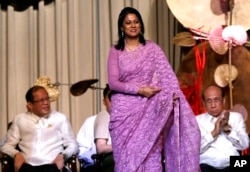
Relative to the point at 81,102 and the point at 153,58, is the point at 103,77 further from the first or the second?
the point at 153,58

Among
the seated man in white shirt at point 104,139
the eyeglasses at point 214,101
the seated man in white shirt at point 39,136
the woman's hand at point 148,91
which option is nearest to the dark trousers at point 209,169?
the eyeglasses at point 214,101

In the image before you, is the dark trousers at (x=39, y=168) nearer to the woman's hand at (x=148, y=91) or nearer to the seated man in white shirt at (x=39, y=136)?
the seated man in white shirt at (x=39, y=136)

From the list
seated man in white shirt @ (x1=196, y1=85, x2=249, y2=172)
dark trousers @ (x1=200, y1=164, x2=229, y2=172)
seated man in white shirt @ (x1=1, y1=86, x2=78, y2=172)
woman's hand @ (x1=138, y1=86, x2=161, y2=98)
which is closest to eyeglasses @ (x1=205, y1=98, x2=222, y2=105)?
seated man in white shirt @ (x1=196, y1=85, x2=249, y2=172)

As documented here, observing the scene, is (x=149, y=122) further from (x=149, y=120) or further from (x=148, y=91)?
(x=148, y=91)

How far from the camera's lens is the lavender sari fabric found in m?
3.32

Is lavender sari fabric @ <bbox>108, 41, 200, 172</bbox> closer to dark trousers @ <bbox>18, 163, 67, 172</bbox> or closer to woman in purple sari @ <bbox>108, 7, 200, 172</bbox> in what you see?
woman in purple sari @ <bbox>108, 7, 200, 172</bbox>

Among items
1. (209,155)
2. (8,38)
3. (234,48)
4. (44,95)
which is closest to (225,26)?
(234,48)

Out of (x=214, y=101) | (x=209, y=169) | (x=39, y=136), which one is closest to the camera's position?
(x=209, y=169)

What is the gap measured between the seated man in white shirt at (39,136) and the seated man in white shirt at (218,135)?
821mm

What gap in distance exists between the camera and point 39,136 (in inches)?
159

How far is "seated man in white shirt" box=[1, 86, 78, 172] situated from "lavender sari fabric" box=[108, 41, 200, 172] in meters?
0.73

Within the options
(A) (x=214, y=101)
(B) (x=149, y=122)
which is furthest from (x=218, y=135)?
(B) (x=149, y=122)

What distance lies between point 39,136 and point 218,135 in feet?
3.64

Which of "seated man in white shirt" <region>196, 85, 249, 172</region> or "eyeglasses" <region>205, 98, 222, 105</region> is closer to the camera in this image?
"seated man in white shirt" <region>196, 85, 249, 172</region>
